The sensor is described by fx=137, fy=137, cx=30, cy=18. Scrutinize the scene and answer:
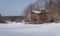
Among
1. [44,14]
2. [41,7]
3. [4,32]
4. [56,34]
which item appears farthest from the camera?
[41,7]

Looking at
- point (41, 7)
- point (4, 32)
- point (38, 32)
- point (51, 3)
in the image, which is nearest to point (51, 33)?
point (38, 32)

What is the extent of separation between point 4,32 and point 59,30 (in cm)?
82

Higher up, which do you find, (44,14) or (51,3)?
(51,3)

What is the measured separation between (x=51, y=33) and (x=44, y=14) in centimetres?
1326

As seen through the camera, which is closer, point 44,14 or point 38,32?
point 38,32

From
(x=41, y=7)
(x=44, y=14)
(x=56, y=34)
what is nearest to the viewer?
(x=56, y=34)

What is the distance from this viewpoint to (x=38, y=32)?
2018 millimetres

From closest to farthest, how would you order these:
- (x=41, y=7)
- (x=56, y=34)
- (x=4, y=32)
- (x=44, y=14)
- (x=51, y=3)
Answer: (x=56, y=34), (x=4, y=32), (x=44, y=14), (x=51, y=3), (x=41, y=7)

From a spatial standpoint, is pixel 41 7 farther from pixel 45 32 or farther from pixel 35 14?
pixel 45 32

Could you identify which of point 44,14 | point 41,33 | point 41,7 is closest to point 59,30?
point 41,33

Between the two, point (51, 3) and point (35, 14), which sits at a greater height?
point (51, 3)

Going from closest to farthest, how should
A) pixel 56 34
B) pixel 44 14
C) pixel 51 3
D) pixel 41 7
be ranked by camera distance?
pixel 56 34 → pixel 44 14 → pixel 51 3 → pixel 41 7

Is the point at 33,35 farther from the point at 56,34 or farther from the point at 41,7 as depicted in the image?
the point at 41,7

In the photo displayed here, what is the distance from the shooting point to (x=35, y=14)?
1769 centimetres
